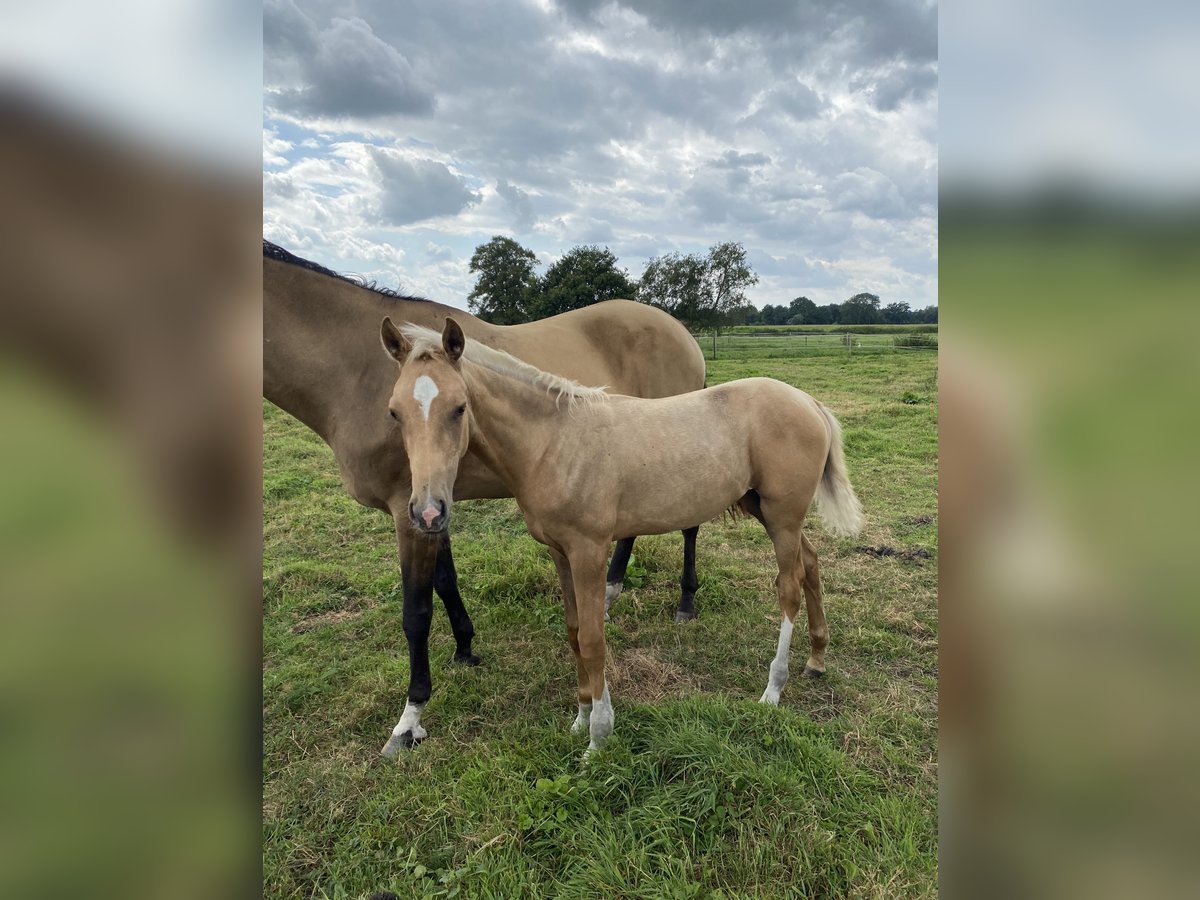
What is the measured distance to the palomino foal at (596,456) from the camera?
2.57m

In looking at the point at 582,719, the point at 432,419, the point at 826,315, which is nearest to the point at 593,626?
the point at 582,719

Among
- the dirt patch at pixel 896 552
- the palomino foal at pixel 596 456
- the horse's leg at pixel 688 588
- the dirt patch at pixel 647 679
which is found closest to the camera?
the palomino foal at pixel 596 456

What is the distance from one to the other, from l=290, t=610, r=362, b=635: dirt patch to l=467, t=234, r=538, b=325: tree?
2705 centimetres

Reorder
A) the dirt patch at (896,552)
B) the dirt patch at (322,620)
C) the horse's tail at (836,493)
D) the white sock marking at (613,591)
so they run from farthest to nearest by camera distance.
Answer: the dirt patch at (896,552) < the white sock marking at (613,591) < the dirt patch at (322,620) < the horse's tail at (836,493)

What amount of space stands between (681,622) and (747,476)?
152cm

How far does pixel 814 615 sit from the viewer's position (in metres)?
3.71

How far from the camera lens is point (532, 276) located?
31328 mm

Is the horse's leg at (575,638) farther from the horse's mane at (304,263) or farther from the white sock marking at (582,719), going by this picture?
the horse's mane at (304,263)

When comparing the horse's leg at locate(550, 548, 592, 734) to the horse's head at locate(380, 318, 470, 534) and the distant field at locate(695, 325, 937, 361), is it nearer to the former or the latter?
the horse's head at locate(380, 318, 470, 534)

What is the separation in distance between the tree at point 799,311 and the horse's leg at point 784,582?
33.0 m

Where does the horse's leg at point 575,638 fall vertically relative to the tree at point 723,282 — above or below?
below

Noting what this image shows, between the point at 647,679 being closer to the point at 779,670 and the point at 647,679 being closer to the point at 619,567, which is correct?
the point at 779,670

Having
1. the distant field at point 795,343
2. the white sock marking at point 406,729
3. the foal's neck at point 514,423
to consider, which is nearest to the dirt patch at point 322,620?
the white sock marking at point 406,729
